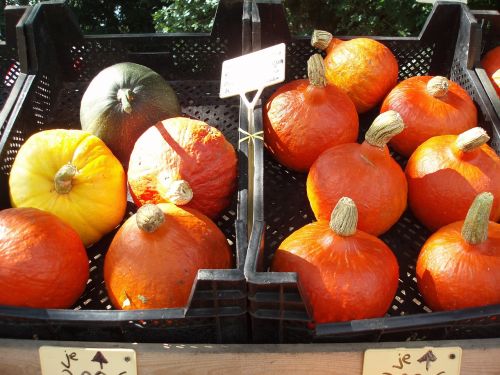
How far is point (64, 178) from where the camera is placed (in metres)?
1.11

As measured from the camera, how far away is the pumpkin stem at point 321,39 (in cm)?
151

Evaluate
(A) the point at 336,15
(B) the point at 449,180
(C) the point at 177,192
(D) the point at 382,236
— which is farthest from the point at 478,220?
(A) the point at 336,15

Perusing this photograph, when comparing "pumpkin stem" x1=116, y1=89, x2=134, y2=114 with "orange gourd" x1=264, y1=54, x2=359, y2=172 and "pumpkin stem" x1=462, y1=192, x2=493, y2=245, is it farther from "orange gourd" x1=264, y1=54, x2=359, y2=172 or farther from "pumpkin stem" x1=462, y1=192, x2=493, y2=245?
"pumpkin stem" x1=462, y1=192, x2=493, y2=245

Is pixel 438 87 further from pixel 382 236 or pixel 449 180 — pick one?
pixel 382 236

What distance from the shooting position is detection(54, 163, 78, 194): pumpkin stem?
1.10m

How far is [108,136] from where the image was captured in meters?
1.32

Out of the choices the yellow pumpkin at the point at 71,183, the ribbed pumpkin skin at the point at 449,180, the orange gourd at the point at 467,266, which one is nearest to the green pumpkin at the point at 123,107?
the yellow pumpkin at the point at 71,183

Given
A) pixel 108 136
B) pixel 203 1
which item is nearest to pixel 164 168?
pixel 108 136

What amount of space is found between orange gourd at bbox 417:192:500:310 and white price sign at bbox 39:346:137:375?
591mm

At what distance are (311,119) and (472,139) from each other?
364mm

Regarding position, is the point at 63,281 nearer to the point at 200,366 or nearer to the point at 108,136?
the point at 200,366

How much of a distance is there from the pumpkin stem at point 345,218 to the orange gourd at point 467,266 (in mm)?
187

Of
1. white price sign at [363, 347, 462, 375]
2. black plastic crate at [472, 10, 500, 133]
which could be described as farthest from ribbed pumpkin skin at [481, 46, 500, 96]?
white price sign at [363, 347, 462, 375]

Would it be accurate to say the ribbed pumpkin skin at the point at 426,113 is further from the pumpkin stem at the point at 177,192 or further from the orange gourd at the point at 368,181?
the pumpkin stem at the point at 177,192
